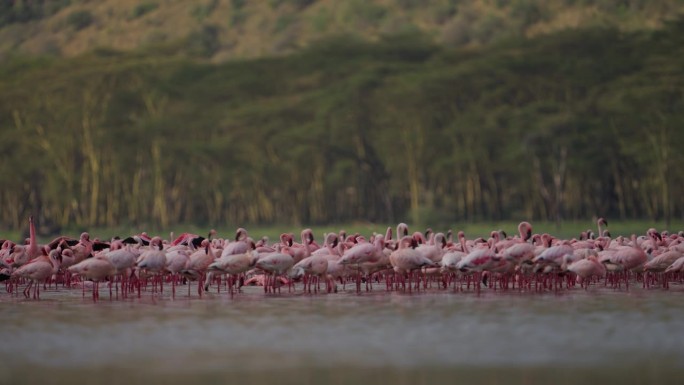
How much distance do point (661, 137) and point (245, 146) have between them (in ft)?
55.3

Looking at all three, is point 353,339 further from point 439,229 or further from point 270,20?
point 270,20

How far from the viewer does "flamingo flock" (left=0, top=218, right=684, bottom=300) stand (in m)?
17.2

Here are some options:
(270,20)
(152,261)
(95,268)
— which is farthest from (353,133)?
(95,268)

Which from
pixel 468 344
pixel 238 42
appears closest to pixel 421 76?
pixel 238 42

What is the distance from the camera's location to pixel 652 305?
15305 millimetres

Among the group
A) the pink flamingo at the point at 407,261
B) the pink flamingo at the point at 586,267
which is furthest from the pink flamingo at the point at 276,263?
the pink flamingo at the point at 586,267

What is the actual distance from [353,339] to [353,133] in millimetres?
43002

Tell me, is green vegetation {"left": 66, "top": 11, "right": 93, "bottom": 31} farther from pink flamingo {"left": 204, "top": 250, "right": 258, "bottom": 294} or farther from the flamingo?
pink flamingo {"left": 204, "top": 250, "right": 258, "bottom": 294}

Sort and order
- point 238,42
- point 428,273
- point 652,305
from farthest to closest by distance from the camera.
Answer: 1. point 238,42
2. point 428,273
3. point 652,305

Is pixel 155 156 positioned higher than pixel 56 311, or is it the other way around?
pixel 155 156

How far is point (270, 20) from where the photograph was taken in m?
77.6

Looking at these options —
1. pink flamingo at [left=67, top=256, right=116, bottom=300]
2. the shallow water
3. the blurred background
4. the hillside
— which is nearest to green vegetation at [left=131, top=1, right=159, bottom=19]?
the hillside

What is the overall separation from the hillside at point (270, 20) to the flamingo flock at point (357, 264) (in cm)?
4791

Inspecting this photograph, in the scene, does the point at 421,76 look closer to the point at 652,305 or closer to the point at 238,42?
the point at 238,42
